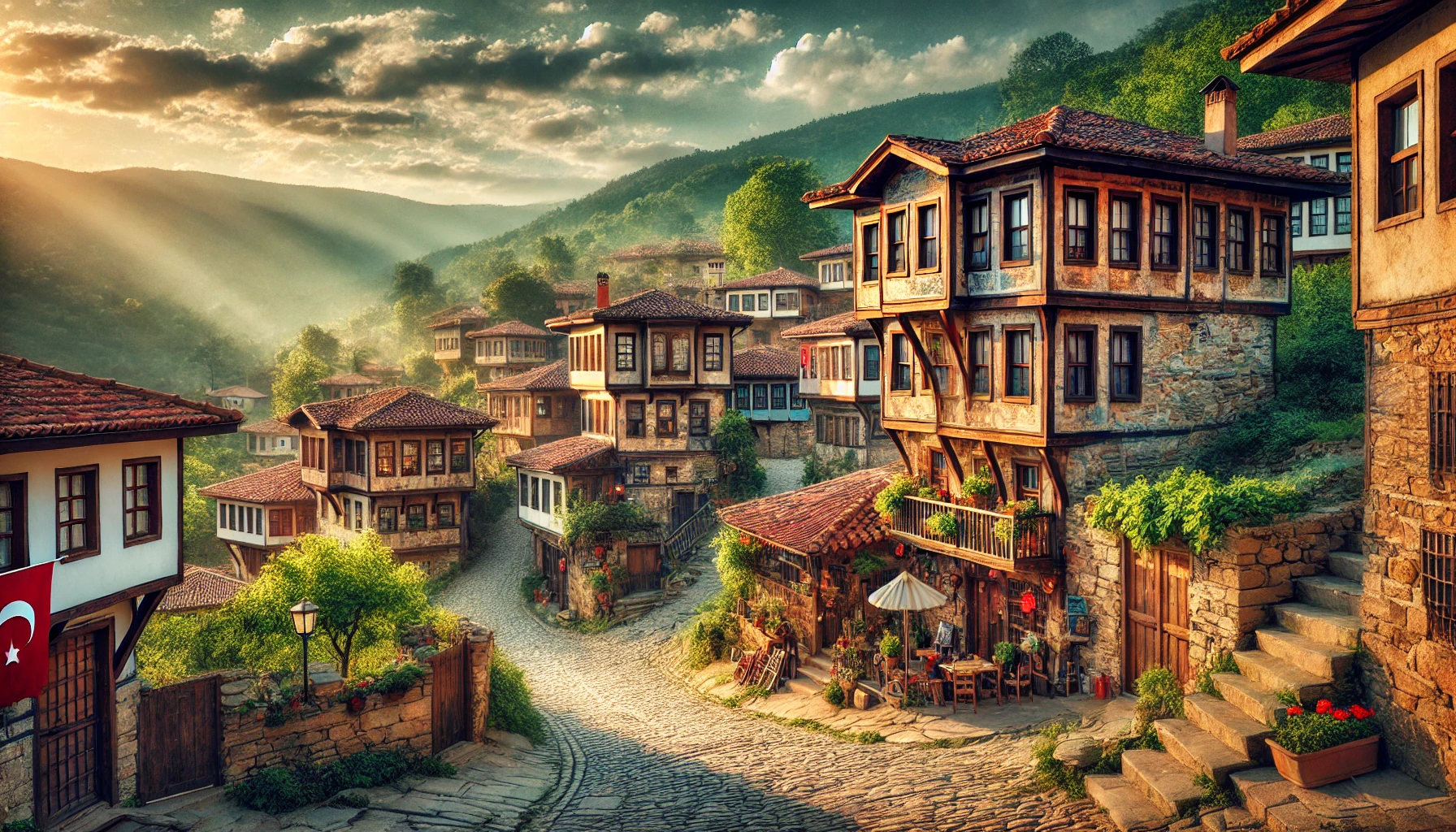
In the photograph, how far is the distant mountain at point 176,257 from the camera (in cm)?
8875

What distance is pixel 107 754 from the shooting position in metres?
12.6

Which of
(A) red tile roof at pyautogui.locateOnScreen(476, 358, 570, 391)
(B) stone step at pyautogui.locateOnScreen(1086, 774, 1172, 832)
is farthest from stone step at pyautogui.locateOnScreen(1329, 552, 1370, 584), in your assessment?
(A) red tile roof at pyautogui.locateOnScreen(476, 358, 570, 391)

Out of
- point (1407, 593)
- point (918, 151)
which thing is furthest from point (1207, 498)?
point (918, 151)

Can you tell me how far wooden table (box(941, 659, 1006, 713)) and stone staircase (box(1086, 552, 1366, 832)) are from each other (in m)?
5.24

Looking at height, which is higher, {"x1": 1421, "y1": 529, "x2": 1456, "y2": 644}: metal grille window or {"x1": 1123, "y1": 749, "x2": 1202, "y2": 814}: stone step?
{"x1": 1421, "y1": 529, "x2": 1456, "y2": 644}: metal grille window

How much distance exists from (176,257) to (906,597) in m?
147

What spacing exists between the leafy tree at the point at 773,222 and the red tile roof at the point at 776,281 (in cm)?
865

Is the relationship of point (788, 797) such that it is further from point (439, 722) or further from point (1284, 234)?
point (1284, 234)

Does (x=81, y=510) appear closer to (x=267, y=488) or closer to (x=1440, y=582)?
(x=1440, y=582)

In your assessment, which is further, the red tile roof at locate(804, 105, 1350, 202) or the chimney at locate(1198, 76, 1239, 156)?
the chimney at locate(1198, 76, 1239, 156)

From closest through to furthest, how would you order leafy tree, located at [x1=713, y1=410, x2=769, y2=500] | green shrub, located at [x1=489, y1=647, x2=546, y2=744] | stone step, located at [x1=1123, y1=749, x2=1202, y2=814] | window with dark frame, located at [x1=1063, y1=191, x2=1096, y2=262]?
1. stone step, located at [x1=1123, y1=749, x2=1202, y2=814]
2. window with dark frame, located at [x1=1063, y1=191, x2=1096, y2=262]
3. green shrub, located at [x1=489, y1=647, x2=546, y2=744]
4. leafy tree, located at [x1=713, y1=410, x2=769, y2=500]

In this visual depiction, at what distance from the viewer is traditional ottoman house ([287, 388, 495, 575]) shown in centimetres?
3584

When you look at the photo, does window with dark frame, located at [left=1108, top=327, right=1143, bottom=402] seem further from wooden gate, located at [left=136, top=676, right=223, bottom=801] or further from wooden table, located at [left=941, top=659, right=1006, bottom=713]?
wooden gate, located at [left=136, top=676, right=223, bottom=801]

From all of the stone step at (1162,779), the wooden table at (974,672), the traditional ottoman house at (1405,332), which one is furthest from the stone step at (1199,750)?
the wooden table at (974,672)
